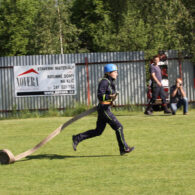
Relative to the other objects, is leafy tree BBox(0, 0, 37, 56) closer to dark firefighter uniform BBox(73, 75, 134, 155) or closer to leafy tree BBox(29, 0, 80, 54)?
leafy tree BBox(29, 0, 80, 54)

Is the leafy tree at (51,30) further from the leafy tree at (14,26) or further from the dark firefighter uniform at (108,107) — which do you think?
the dark firefighter uniform at (108,107)

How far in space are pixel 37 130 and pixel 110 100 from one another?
210 inches

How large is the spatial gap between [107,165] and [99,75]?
1056 cm

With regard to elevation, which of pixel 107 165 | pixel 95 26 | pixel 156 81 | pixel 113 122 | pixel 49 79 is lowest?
pixel 107 165

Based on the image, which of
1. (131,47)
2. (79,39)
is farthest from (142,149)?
(79,39)

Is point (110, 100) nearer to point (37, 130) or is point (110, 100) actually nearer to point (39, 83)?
point (37, 130)

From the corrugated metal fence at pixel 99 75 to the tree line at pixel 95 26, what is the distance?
643mm

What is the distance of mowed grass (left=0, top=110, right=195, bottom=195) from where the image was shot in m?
6.70

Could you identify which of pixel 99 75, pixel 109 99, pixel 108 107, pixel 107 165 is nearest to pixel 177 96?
pixel 99 75

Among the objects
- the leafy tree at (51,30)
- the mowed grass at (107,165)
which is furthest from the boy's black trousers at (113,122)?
the leafy tree at (51,30)

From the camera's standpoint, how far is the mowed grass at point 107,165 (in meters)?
6.70

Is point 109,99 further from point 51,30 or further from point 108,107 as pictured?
point 51,30

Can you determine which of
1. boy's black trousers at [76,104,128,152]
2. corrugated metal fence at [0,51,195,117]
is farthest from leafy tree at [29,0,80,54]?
boy's black trousers at [76,104,128,152]

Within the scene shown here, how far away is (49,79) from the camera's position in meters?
18.5
